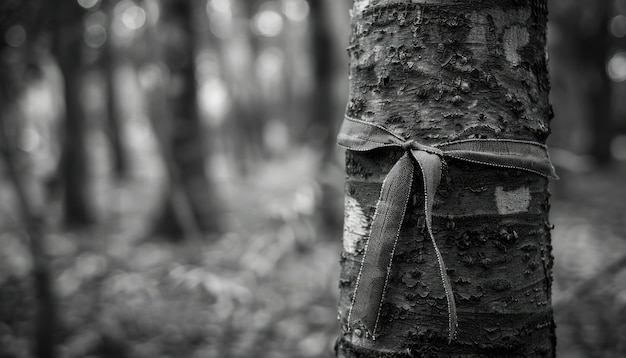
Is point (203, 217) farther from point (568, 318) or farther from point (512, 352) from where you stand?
point (512, 352)

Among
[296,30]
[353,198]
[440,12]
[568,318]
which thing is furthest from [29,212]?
[296,30]

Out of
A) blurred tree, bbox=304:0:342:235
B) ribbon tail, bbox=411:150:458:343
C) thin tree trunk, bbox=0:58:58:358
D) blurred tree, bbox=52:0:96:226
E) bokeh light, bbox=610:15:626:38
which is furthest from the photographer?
bokeh light, bbox=610:15:626:38

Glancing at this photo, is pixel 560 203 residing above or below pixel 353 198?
below

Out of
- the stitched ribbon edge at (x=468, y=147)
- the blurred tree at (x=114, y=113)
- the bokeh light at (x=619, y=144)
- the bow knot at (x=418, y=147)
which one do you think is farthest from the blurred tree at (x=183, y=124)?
the bokeh light at (x=619, y=144)

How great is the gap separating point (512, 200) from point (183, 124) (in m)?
6.41

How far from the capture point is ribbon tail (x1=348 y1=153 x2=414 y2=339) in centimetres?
108

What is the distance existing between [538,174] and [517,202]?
0.37 ft

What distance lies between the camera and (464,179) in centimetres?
109

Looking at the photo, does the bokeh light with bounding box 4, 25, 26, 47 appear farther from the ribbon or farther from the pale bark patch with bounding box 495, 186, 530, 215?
the pale bark patch with bounding box 495, 186, 530, 215

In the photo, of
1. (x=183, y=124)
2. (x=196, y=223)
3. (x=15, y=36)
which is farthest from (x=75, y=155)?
(x=15, y=36)

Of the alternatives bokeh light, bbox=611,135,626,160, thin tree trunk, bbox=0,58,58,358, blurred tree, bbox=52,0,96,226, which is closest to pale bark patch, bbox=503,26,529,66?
thin tree trunk, bbox=0,58,58,358

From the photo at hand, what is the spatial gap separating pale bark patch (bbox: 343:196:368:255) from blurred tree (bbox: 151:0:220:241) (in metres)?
5.68

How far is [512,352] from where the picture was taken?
1101 mm

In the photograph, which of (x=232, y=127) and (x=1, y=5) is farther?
(x=232, y=127)
